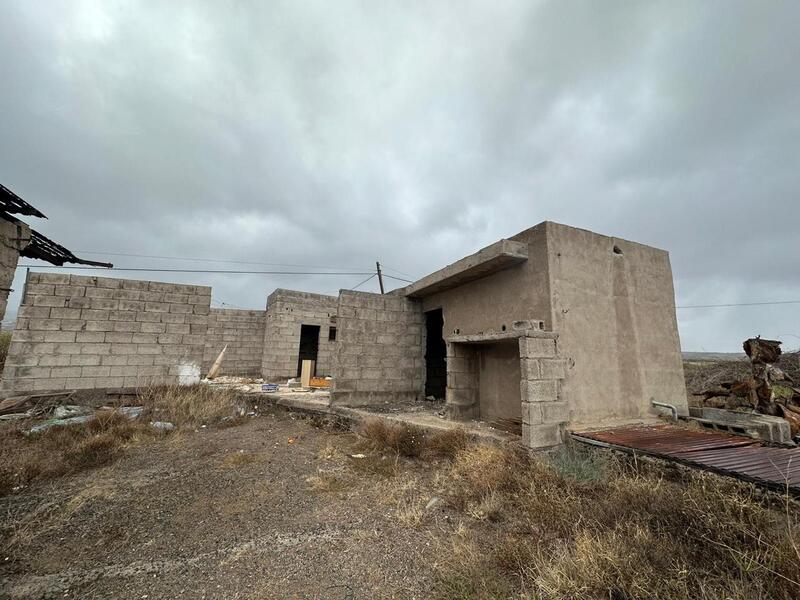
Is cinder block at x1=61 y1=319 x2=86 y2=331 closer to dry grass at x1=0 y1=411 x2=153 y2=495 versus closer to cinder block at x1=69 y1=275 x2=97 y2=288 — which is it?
cinder block at x1=69 y1=275 x2=97 y2=288

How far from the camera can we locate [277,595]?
7.80 feet

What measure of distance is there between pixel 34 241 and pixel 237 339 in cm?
1075

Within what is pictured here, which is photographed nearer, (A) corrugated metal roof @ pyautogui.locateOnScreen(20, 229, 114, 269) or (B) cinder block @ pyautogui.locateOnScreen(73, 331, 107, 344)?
(A) corrugated metal roof @ pyautogui.locateOnScreen(20, 229, 114, 269)

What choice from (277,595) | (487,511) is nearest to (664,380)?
(487,511)

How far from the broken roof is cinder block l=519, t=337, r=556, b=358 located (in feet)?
18.5

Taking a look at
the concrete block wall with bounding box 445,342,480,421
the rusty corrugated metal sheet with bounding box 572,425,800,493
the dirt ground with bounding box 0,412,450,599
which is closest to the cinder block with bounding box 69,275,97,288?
the dirt ground with bounding box 0,412,450,599

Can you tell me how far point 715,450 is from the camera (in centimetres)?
403

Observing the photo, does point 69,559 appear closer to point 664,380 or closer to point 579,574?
point 579,574

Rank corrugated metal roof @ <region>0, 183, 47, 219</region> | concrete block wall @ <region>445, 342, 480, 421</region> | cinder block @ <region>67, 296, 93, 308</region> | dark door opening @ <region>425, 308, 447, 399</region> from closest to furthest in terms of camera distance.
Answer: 1. corrugated metal roof @ <region>0, 183, 47, 219</region>
2. concrete block wall @ <region>445, 342, 480, 421</region>
3. cinder block @ <region>67, 296, 93, 308</region>
4. dark door opening @ <region>425, 308, 447, 399</region>

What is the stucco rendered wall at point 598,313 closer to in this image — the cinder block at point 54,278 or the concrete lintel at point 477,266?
the concrete lintel at point 477,266

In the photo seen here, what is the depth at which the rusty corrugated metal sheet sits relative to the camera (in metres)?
3.16

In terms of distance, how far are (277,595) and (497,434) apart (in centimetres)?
389

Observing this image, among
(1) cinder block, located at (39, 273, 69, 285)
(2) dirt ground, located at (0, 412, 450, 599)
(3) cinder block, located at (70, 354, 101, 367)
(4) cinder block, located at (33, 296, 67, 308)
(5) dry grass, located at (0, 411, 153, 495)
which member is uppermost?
(1) cinder block, located at (39, 273, 69, 285)

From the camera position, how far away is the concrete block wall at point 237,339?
14.2 m
